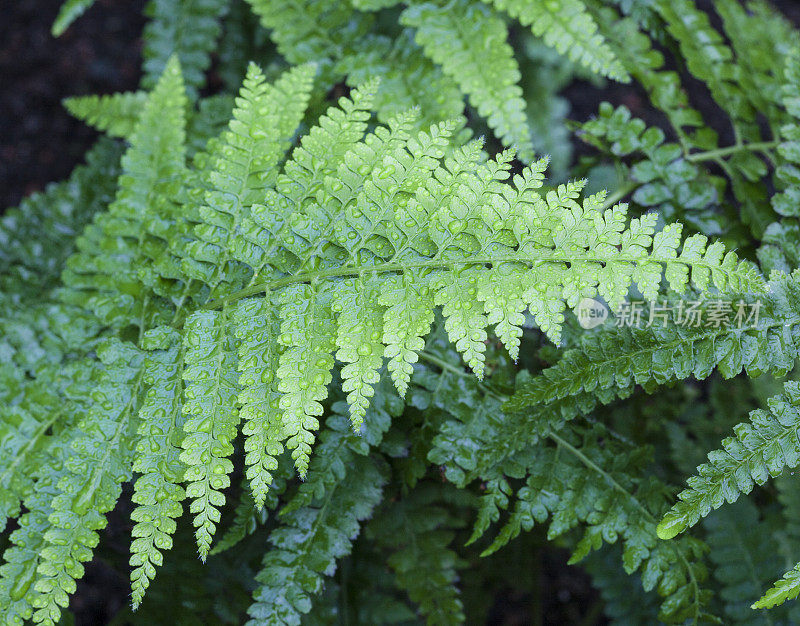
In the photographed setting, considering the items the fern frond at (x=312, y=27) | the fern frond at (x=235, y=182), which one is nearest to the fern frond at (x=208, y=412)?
the fern frond at (x=235, y=182)

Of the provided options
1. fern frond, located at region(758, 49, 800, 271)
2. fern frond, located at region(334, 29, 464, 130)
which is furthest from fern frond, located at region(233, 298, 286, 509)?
fern frond, located at region(758, 49, 800, 271)

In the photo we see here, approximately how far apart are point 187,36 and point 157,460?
6.59ft

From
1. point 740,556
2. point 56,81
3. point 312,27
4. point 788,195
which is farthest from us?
point 56,81

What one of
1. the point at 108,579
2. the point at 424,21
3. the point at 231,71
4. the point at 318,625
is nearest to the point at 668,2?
the point at 424,21

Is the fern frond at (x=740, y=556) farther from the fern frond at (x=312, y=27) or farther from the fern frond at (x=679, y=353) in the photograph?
the fern frond at (x=312, y=27)

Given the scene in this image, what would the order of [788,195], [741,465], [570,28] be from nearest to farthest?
[741,465]
[788,195]
[570,28]

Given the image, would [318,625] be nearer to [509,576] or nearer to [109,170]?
[509,576]

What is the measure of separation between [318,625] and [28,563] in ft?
2.88

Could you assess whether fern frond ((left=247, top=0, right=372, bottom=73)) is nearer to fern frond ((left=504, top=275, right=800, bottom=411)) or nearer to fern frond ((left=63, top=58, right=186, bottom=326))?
fern frond ((left=63, top=58, right=186, bottom=326))

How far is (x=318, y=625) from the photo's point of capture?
2.06 meters

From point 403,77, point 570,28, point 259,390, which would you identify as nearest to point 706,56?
point 570,28

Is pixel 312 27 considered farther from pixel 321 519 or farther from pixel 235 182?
pixel 321 519

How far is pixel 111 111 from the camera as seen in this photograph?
101 inches

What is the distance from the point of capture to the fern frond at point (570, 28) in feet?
6.56
